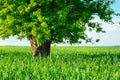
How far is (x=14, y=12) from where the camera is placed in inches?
1102

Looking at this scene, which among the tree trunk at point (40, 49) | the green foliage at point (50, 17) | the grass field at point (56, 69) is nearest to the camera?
the grass field at point (56, 69)

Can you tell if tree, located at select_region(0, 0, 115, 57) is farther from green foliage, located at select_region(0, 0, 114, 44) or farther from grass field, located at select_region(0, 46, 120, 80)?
grass field, located at select_region(0, 46, 120, 80)

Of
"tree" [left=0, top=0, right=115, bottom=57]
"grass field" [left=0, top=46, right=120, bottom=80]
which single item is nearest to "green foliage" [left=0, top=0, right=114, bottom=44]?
"tree" [left=0, top=0, right=115, bottom=57]

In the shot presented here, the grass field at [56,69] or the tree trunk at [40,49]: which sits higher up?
the grass field at [56,69]

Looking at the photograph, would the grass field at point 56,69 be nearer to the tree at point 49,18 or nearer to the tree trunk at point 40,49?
the tree at point 49,18

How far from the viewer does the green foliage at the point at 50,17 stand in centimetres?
2677

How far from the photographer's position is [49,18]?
26.9m

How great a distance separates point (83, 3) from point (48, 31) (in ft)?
18.9

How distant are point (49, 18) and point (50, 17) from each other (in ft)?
0.33

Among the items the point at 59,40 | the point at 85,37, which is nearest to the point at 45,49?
the point at 59,40

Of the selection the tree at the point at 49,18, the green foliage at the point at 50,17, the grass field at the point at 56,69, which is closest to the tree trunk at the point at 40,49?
the tree at the point at 49,18

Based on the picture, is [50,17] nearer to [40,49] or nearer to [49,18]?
[49,18]

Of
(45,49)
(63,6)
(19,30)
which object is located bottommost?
(45,49)

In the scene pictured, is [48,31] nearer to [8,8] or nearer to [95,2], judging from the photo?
[8,8]
